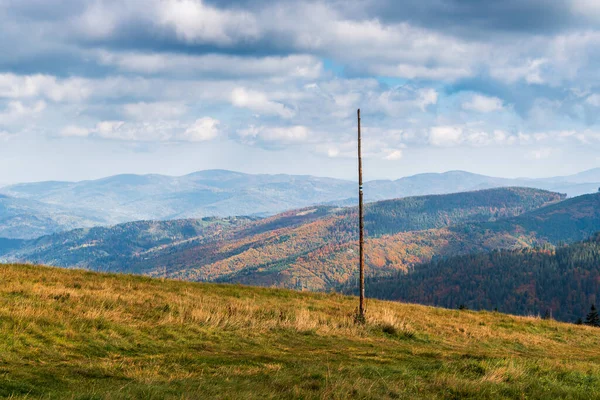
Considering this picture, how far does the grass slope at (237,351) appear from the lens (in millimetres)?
11930

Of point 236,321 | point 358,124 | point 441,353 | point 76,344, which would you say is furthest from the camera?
point 358,124

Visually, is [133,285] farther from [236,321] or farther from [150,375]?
[150,375]

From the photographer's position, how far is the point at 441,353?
19781 millimetres

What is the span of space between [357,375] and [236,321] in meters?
9.20

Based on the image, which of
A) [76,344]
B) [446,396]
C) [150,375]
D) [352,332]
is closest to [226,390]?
[150,375]

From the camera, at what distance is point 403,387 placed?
41.1ft

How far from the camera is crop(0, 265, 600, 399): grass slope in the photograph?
1193 centimetres

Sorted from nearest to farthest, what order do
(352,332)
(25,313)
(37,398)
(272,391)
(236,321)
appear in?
(37,398), (272,391), (25,313), (236,321), (352,332)

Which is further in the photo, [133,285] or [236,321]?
[133,285]

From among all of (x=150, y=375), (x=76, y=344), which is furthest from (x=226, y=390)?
(x=76, y=344)

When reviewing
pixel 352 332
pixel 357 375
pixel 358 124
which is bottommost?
pixel 352 332

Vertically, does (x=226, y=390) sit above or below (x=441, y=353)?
above

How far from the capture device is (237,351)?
57.5 feet

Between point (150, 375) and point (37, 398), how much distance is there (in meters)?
2.89
